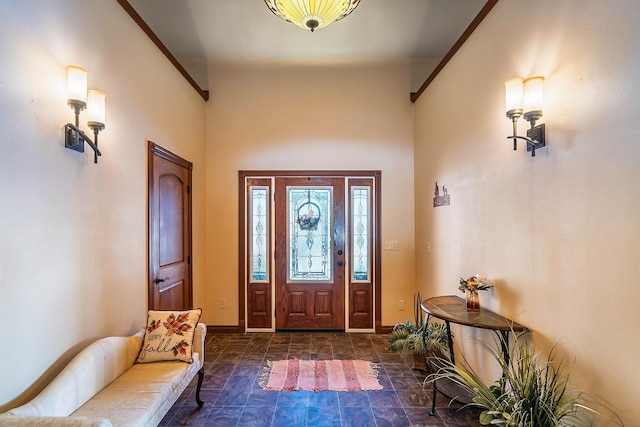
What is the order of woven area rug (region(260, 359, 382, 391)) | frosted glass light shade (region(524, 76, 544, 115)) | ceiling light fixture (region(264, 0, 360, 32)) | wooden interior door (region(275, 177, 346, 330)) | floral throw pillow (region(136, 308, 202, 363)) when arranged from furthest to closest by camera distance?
1. wooden interior door (region(275, 177, 346, 330))
2. woven area rug (region(260, 359, 382, 391))
3. floral throw pillow (region(136, 308, 202, 363))
4. ceiling light fixture (region(264, 0, 360, 32))
5. frosted glass light shade (region(524, 76, 544, 115))

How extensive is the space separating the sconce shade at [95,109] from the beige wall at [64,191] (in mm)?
107


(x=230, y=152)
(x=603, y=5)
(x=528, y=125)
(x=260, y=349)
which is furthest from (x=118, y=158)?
(x=603, y=5)

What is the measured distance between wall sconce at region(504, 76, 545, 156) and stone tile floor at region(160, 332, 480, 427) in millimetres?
1989

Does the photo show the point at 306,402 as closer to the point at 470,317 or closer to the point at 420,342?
the point at 420,342

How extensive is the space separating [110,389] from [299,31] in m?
3.75

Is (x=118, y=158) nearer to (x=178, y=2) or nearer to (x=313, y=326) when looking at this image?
(x=178, y=2)

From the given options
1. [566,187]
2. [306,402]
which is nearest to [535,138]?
[566,187]

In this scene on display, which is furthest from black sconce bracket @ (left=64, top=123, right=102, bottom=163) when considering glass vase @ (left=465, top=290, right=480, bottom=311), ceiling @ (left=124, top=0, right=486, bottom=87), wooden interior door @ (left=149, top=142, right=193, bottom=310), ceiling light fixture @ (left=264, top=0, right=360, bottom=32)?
glass vase @ (left=465, top=290, right=480, bottom=311)

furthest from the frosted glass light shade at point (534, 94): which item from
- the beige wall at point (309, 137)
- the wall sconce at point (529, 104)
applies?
the beige wall at point (309, 137)

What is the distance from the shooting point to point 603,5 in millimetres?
1361

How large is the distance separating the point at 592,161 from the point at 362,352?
2823 millimetres

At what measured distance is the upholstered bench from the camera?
4.59 feet

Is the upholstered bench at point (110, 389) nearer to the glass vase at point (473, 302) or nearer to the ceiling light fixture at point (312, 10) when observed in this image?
the glass vase at point (473, 302)

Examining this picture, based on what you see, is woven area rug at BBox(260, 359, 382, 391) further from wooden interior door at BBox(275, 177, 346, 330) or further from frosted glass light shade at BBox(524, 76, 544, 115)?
frosted glass light shade at BBox(524, 76, 544, 115)
